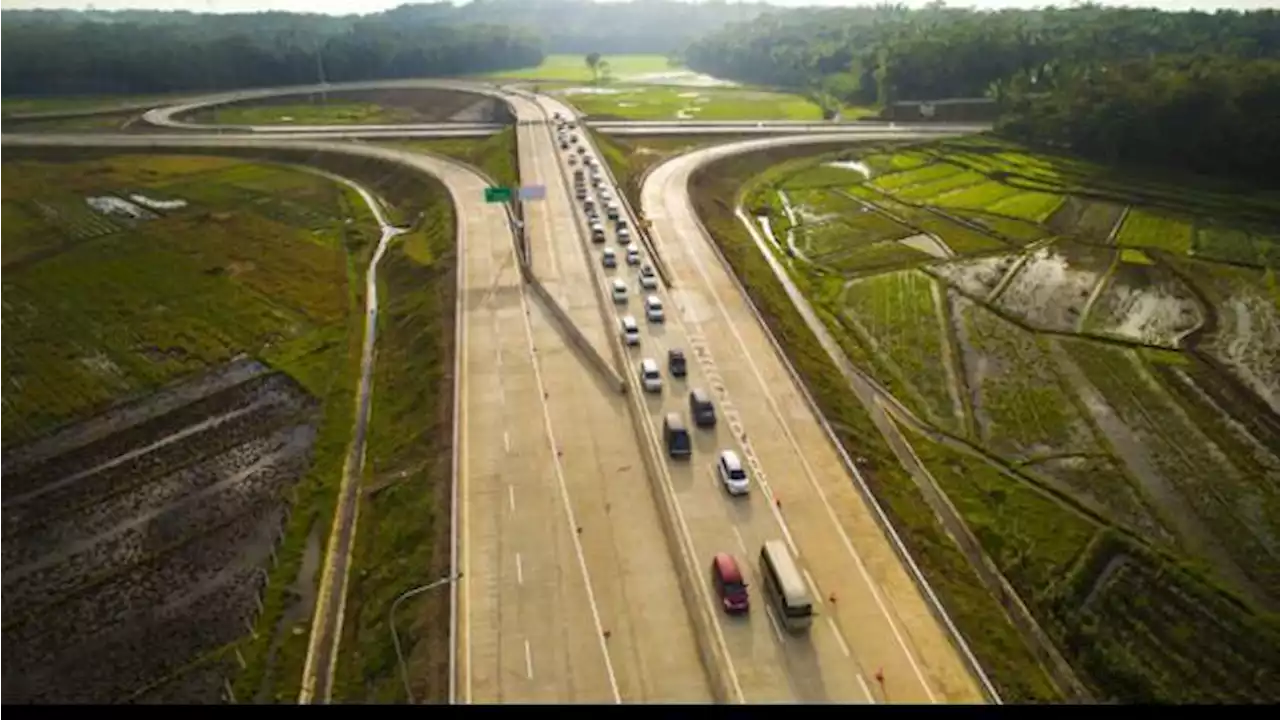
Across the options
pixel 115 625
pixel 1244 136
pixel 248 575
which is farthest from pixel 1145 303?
pixel 115 625

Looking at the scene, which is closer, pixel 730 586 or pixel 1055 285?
pixel 730 586

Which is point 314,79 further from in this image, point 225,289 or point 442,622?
point 442,622

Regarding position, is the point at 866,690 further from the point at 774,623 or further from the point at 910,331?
the point at 910,331

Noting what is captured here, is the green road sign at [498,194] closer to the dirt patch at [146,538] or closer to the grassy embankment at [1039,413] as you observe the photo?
the grassy embankment at [1039,413]

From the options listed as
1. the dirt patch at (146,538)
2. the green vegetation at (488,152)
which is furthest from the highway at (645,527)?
the green vegetation at (488,152)

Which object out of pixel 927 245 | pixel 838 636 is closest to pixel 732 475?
pixel 838 636
